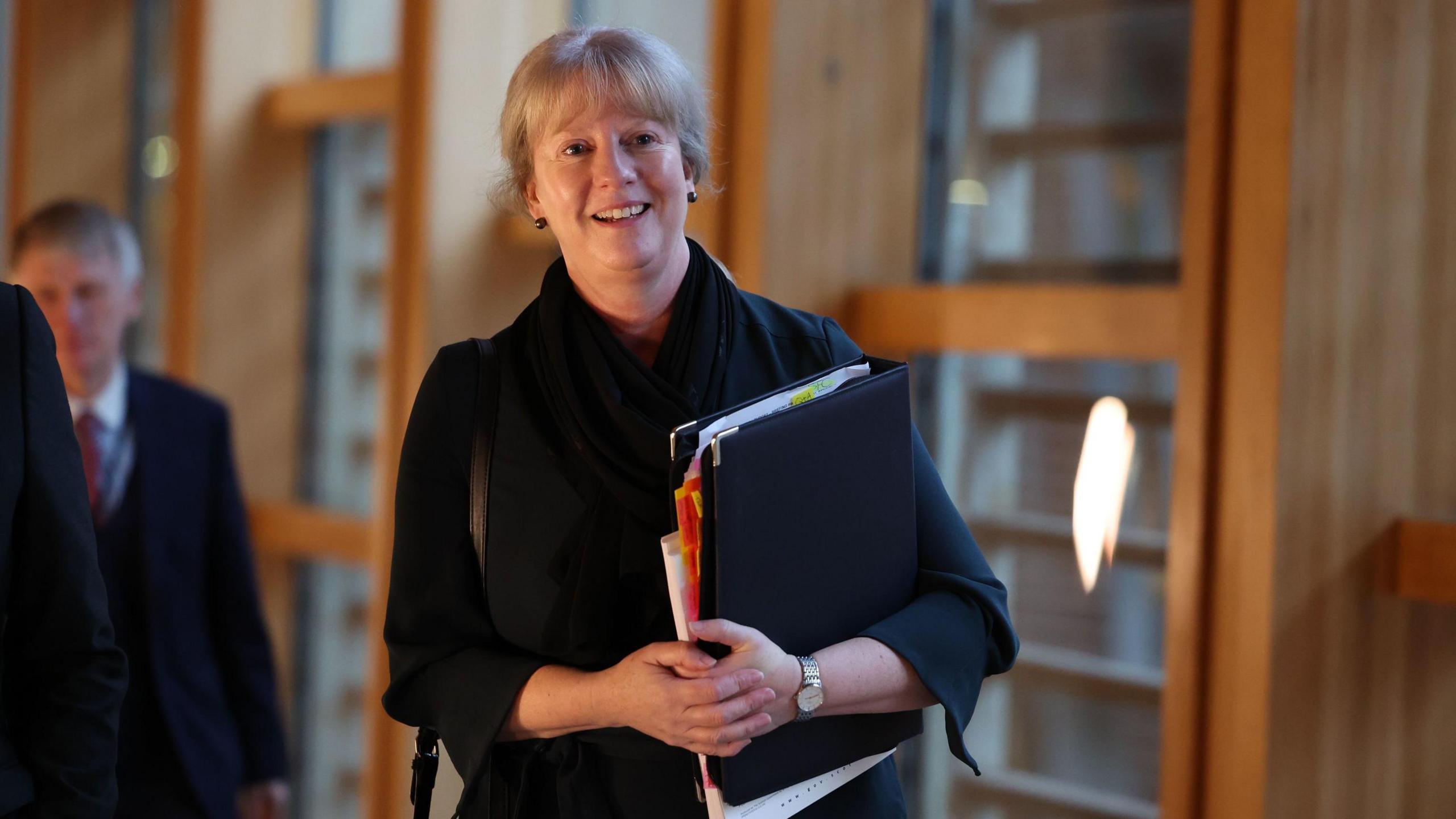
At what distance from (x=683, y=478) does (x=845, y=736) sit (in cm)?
39

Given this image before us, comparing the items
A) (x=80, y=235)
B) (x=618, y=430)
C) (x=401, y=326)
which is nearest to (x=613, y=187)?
(x=618, y=430)

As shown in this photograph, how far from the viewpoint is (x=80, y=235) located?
2990 mm

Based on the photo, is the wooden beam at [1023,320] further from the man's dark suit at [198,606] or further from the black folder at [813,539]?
the man's dark suit at [198,606]

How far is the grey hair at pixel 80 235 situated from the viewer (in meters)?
2.98

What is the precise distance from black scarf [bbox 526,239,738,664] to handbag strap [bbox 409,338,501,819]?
2.2 inches

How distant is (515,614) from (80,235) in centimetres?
194

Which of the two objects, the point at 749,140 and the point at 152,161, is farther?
the point at 152,161

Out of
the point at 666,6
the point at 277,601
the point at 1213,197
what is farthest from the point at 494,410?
the point at 277,601

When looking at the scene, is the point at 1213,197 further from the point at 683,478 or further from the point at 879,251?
the point at 683,478

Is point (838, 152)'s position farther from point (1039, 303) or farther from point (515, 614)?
point (515, 614)

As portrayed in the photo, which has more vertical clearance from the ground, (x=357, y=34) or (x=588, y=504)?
(x=357, y=34)

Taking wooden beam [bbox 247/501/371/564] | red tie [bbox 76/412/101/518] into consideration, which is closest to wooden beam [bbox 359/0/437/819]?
wooden beam [bbox 247/501/371/564]

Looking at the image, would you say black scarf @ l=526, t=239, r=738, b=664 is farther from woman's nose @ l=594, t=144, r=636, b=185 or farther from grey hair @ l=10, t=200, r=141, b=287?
grey hair @ l=10, t=200, r=141, b=287

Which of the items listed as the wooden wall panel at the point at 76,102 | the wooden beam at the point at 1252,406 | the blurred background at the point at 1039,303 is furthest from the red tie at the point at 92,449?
the wooden wall panel at the point at 76,102
